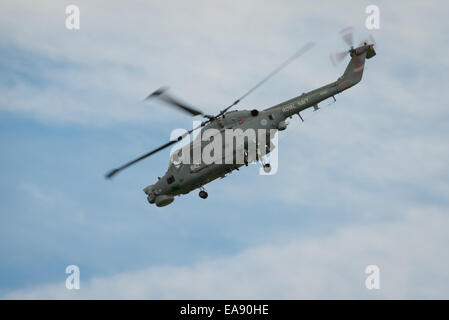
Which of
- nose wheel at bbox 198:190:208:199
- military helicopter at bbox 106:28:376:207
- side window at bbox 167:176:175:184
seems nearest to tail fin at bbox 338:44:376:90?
military helicopter at bbox 106:28:376:207

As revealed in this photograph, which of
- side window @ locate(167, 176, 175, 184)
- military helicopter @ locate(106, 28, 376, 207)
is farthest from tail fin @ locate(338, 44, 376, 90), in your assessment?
side window @ locate(167, 176, 175, 184)

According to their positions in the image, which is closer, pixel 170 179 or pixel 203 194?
pixel 203 194

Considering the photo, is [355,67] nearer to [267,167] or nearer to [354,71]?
[354,71]

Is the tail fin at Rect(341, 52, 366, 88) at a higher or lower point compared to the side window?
higher

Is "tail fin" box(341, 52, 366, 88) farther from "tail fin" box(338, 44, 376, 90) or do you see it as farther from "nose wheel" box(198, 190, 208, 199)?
"nose wheel" box(198, 190, 208, 199)

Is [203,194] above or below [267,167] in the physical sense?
below

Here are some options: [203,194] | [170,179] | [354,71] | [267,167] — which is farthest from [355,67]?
[170,179]

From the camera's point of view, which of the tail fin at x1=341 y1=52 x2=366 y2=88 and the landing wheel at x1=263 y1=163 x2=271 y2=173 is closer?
the landing wheel at x1=263 y1=163 x2=271 y2=173

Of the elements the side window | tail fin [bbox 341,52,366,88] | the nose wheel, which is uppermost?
tail fin [bbox 341,52,366,88]

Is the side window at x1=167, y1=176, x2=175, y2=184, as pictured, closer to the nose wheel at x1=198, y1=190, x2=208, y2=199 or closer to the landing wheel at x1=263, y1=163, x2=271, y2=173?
the nose wheel at x1=198, y1=190, x2=208, y2=199
